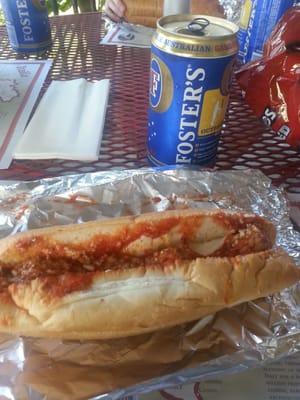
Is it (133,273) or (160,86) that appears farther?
(160,86)

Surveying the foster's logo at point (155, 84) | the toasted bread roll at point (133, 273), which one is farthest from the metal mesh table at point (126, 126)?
the toasted bread roll at point (133, 273)

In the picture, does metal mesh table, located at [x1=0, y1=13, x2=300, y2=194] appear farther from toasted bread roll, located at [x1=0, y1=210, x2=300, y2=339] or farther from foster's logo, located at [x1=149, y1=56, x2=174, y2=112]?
toasted bread roll, located at [x1=0, y1=210, x2=300, y2=339]

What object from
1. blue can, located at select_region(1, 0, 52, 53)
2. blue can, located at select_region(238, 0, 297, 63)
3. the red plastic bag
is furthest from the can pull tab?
blue can, located at select_region(1, 0, 52, 53)

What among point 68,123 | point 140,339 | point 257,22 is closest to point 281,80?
point 257,22

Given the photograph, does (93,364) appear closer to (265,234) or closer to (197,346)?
(197,346)

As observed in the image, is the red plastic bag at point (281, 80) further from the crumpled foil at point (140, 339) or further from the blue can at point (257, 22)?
the crumpled foil at point (140, 339)

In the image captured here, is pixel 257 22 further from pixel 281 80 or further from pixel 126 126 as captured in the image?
pixel 126 126
